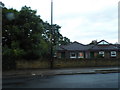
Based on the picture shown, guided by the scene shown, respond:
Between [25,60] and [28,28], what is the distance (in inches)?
197

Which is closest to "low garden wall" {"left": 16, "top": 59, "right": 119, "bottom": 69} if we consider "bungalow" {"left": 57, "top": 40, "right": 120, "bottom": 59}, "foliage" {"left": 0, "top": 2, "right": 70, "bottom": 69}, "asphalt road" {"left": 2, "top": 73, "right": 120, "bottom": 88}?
"foliage" {"left": 0, "top": 2, "right": 70, "bottom": 69}

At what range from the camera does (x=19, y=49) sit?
19.7 metres

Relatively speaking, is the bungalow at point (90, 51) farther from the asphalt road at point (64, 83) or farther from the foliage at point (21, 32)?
the asphalt road at point (64, 83)

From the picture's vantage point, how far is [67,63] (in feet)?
84.1

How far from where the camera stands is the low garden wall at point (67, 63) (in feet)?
76.8

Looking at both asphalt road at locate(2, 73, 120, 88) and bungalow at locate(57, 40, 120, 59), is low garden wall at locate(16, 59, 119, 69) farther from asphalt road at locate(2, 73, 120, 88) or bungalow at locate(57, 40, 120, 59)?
bungalow at locate(57, 40, 120, 59)

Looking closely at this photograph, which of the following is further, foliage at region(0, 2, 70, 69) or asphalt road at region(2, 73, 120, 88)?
foliage at region(0, 2, 70, 69)

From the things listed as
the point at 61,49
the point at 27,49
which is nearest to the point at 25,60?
the point at 27,49

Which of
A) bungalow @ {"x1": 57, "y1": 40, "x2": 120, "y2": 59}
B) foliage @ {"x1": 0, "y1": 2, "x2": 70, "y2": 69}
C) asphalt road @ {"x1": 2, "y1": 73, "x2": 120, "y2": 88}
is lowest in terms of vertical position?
asphalt road @ {"x1": 2, "y1": 73, "x2": 120, "y2": 88}

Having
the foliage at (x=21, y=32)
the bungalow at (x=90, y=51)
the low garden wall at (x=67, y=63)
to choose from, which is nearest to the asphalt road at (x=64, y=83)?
the foliage at (x=21, y=32)

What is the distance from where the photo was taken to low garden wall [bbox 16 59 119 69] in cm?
2341

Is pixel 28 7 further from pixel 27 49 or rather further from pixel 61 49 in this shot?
pixel 61 49

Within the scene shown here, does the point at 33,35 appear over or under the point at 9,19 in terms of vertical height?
under

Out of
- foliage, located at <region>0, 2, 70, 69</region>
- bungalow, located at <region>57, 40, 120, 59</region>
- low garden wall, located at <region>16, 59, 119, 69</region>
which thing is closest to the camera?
foliage, located at <region>0, 2, 70, 69</region>
